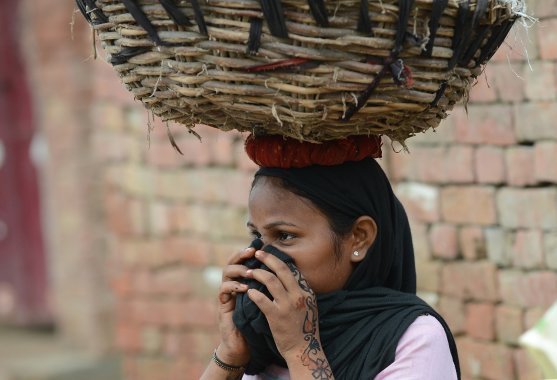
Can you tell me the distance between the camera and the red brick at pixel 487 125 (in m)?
4.24

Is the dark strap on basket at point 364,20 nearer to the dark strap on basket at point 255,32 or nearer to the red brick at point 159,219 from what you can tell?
the dark strap on basket at point 255,32

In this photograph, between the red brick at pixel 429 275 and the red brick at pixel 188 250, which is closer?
the red brick at pixel 429 275

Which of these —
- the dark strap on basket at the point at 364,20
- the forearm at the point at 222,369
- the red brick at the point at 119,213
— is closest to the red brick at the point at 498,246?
the forearm at the point at 222,369

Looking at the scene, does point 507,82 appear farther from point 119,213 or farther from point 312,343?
point 119,213

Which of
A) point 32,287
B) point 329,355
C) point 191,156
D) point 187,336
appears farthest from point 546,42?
point 32,287

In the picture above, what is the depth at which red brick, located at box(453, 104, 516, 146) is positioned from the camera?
4.24 metres

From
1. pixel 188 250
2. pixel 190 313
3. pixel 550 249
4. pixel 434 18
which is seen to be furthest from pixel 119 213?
pixel 434 18

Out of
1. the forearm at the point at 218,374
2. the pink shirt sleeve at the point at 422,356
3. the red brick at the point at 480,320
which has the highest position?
the pink shirt sleeve at the point at 422,356

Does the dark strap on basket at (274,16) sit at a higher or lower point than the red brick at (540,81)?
higher

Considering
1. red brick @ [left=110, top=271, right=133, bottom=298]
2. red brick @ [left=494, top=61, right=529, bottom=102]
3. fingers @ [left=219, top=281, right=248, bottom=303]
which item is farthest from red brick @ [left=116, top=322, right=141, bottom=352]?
fingers @ [left=219, top=281, right=248, bottom=303]

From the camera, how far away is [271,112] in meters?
2.48

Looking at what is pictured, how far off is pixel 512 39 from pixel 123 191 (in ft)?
10.0

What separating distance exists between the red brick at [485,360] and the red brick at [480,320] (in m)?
0.03

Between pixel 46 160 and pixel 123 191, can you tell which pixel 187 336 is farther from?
pixel 46 160
